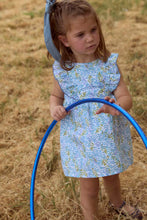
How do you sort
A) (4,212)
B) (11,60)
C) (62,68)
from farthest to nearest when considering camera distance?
(11,60)
(4,212)
(62,68)

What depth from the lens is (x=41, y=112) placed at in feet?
9.14

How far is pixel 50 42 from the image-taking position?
1.47 m

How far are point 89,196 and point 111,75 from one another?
2.09ft

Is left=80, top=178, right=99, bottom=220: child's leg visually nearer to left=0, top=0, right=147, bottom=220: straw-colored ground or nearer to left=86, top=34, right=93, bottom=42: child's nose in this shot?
left=0, top=0, right=147, bottom=220: straw-colored ground

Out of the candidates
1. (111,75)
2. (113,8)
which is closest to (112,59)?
(111,75)

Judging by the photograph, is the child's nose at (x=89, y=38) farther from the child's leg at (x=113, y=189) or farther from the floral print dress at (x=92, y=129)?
the child's leg at (x=113, y=189)

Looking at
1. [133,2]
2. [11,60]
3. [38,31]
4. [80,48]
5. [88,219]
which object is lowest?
[88,219]

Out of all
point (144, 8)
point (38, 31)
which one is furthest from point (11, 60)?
point (144, 8)

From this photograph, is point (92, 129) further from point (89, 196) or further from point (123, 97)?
point (89, 196)

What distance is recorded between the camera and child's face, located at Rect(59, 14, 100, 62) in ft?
4.47

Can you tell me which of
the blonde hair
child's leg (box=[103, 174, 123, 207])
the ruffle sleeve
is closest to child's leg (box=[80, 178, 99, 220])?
child's leg (box=[103, 174, 123, 207])

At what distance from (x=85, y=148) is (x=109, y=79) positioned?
351mm

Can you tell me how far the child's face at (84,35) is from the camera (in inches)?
53.7

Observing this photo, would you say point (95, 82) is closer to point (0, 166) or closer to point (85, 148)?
point (85, 148)
